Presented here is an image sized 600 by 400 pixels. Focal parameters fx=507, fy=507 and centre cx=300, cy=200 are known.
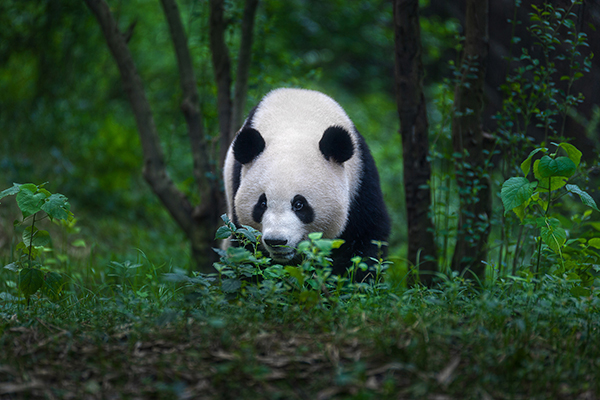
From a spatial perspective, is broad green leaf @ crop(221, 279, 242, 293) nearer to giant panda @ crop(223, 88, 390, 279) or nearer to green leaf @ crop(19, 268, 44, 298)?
giant panda @ crop(223, 88, 390, 279)

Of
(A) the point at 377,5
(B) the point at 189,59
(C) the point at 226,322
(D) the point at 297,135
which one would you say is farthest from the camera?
(A) the point at 377,5

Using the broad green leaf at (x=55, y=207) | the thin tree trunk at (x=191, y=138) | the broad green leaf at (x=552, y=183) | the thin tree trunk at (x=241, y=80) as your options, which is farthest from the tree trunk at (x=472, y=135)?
the broad green leaf at (x=55, y=207)

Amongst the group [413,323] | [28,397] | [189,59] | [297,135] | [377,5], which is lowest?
[28,397]

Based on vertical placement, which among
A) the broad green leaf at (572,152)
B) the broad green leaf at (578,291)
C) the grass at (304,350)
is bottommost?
the grass at (304,350)

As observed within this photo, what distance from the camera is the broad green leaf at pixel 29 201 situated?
8.85ft

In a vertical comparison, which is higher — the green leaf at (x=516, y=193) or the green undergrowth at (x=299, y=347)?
the green leaf at (x=516, y=193)

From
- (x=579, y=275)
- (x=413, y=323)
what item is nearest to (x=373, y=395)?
(x=413, y=323)

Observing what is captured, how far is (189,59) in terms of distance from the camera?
5086 mm

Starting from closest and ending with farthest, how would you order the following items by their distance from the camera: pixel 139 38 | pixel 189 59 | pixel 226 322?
pixel 226 322 → pixel 189 59 → pixel 139 38

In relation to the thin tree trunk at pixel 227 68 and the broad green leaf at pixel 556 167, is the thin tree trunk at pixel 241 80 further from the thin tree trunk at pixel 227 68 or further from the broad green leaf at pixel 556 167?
the broad green leaf at pixel 556 167

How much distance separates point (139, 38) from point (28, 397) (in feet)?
28.5

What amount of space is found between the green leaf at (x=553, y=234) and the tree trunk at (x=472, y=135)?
0.97 metres

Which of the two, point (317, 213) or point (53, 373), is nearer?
point (53, 373)

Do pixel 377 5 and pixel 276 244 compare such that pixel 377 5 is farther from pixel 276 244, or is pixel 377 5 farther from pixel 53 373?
pixel 53 373
